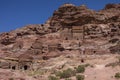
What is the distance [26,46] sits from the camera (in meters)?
54.8

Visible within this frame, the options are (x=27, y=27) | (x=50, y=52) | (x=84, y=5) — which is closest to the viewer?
(x=50, y=52)

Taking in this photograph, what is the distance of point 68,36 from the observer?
54.3m

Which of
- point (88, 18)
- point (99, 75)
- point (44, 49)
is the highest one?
point (88, 18)

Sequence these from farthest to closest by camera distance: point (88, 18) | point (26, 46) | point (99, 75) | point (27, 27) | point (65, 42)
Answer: point (27, 27), point (88, 18), point (26, 46), point (65, 42), point (99, 75)

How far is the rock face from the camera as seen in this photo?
44031mm

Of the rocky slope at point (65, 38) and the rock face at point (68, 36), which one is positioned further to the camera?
the rock face at point (68, 36)

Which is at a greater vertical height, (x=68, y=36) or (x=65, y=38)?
(x=68, y=36)

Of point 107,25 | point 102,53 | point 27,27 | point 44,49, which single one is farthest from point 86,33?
point 27,27

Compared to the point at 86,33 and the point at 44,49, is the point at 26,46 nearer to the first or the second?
the point at 44,49

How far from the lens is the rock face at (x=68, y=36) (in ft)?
144

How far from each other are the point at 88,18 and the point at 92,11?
390 centimetres

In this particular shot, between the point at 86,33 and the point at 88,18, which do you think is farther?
the point at 88,18

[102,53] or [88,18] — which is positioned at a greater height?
[88,18]

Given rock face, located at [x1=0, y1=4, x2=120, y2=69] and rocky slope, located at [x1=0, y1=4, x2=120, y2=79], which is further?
rock face, located at [x1=0, y1=4, x2=120, y2=69]
